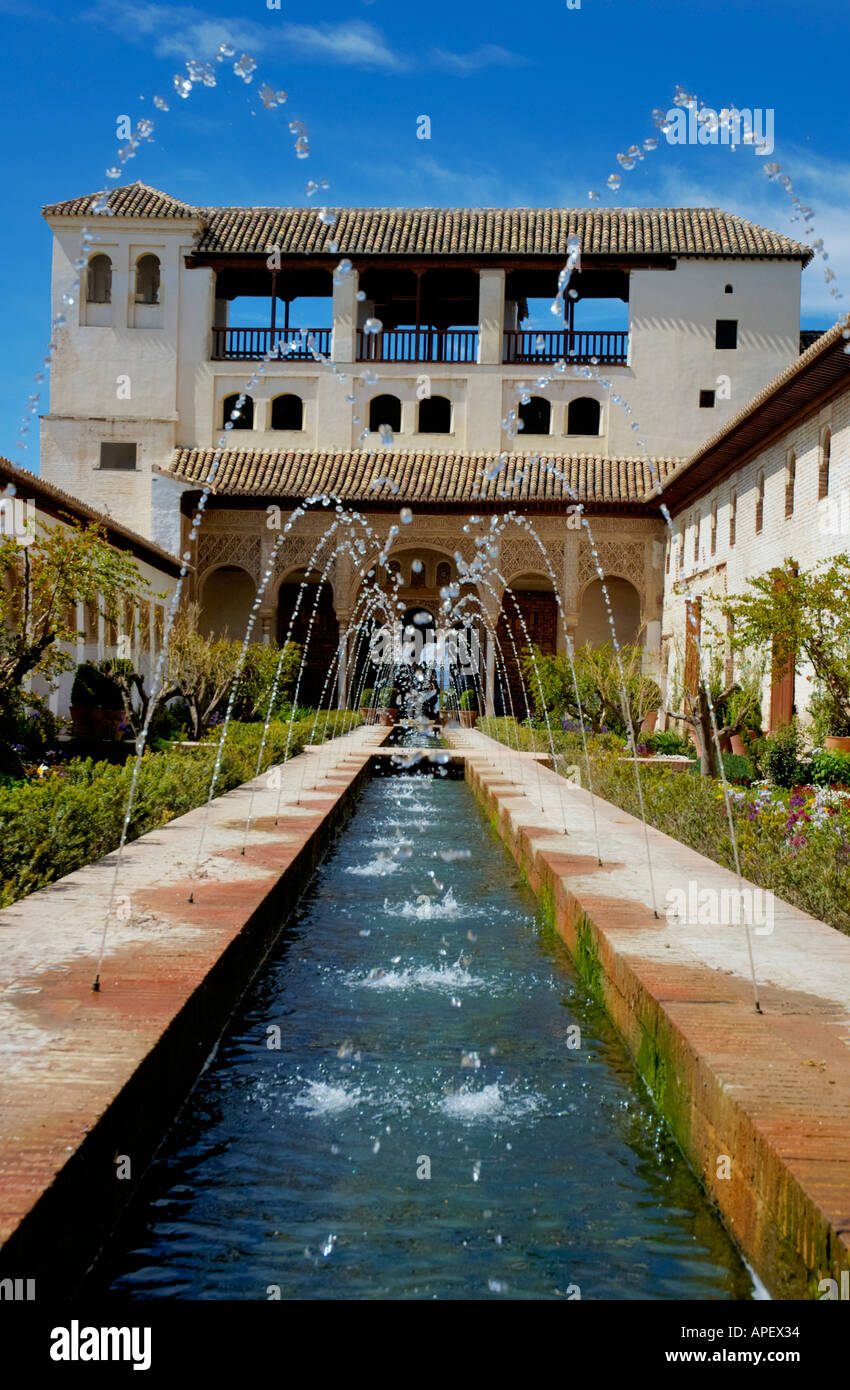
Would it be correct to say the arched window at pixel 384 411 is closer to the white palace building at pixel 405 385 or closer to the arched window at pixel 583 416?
the white palace building at pixel 405 385

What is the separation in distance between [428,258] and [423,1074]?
26358 mm

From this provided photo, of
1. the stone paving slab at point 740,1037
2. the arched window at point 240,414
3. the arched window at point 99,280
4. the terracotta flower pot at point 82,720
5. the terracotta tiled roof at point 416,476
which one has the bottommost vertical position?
the stone paving slab at point 740,1037

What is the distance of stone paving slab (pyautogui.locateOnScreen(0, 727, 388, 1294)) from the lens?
2637 mm

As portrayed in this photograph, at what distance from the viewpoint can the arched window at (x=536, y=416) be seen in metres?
29.3

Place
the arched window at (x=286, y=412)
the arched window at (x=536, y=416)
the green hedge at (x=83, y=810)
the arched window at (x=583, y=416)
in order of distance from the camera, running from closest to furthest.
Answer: the green hedge at (x=83, y=810) → the arched window at (x=536, y=416) → the arched window at (x=583, y=416) → the arched window at (x=286, y=412)

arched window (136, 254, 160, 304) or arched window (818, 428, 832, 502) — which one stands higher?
arched window (136, 254, 160, 304)

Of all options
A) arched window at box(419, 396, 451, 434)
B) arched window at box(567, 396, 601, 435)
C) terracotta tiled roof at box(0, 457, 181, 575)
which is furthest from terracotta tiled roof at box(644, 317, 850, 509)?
terracotta tiled roof at box(0, 457, 181, 575)

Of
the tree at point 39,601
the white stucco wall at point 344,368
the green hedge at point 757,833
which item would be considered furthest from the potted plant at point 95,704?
the white stucco wall at point 344,368

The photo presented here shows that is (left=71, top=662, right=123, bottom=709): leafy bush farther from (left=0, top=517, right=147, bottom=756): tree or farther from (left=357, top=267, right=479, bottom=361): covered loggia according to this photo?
(left=357, top=267, right=479, bottom=361): covered loggia

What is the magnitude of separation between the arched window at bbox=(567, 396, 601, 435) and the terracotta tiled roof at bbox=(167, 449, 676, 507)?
1559 mm

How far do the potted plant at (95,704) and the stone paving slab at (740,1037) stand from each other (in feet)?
36.5

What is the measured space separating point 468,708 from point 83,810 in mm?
23033

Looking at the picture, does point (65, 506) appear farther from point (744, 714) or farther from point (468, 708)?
point (468, 708)
